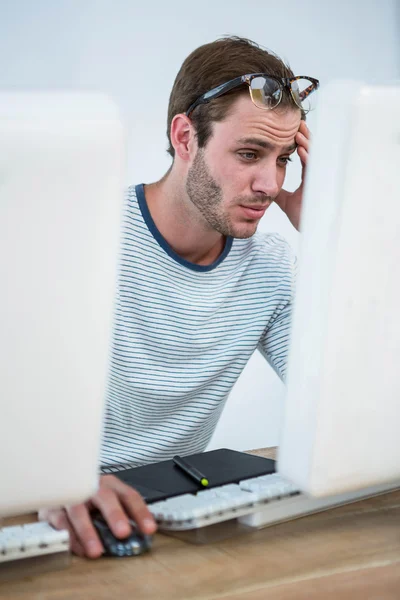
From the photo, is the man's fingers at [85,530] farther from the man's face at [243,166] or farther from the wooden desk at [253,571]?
the man's face at [243,166]

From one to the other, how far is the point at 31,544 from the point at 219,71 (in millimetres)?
1265

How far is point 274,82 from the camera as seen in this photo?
5.46 feet

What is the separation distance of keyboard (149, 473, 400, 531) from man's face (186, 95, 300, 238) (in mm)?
826

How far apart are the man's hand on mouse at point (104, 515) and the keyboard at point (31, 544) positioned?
0.03 metres

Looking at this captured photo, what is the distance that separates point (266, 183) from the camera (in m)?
1.72

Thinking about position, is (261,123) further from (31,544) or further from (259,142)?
(31,544)

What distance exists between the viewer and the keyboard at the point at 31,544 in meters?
0.76

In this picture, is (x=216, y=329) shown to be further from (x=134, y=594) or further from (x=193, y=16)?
(x=193, y=16)

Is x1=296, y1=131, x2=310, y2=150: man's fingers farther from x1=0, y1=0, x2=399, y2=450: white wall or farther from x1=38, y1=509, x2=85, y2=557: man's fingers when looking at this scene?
x1=0, y1=0, x2=399, y2=450: white wall

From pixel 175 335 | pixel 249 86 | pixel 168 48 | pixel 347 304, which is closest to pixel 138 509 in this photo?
pixel 347 304

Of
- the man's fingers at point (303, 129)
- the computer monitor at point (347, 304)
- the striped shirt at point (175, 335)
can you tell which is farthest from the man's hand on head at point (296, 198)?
the computer monitor at point (347, 304)

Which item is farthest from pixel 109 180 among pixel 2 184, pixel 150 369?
pixel 150 369

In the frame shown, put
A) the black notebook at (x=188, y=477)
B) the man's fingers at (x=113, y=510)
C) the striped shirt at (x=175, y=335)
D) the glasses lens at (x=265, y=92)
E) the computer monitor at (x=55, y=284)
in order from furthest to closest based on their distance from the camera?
the glasses lens at (x=265, y=92) < the striped shirt at (x=175, y=335) < the black notebook at (x=188, y=477) < the man's fingers at (x=113, y=510) < the computer monitor at (x=55, y=284)

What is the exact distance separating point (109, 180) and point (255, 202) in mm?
1162
